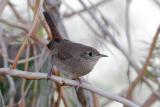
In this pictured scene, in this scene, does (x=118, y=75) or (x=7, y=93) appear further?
(x=118, y=75)

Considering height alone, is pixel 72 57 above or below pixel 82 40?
below

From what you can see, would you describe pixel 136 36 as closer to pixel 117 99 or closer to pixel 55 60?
pixel 55 60

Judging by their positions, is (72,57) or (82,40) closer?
(72,57)

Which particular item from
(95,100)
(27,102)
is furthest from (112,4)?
(95,100)
